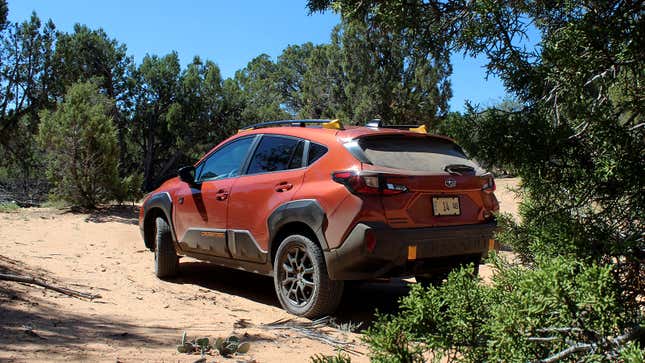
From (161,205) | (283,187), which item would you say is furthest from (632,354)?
(161,205)

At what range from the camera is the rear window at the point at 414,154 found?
4.60 meters

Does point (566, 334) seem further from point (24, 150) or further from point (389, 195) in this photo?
point (24, 150)

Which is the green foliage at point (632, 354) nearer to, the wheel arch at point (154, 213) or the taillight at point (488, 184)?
the taillight at point (488, 184)

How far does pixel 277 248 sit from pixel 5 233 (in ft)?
21.9

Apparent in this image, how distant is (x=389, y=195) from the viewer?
14.1 ft

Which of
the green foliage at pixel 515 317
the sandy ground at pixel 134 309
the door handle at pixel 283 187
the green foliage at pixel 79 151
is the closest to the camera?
the green foliage at pixel 515 317

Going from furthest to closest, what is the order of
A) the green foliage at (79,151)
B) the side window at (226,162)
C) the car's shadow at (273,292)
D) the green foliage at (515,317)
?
1. the green foliage at (79,151)
2. the side window at (226,162)
3. the car's shadow at (273,292)
4. the green foliage at (515,317)

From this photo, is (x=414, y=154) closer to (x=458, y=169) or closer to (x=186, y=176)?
(x=458, y=169)

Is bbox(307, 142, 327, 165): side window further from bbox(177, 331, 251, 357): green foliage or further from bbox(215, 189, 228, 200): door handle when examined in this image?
bbox(177, 331, 251, 357): green foliage

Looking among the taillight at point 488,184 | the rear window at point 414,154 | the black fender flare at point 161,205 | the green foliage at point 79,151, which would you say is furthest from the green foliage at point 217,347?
the green foliage at point 79,151

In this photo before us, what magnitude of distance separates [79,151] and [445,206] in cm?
1092

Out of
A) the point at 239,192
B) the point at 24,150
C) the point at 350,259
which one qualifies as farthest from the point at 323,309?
the point at 24,150

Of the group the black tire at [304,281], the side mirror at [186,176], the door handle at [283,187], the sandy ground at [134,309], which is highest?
the side mirror at [186,176]

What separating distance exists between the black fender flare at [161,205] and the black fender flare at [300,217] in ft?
6.59
